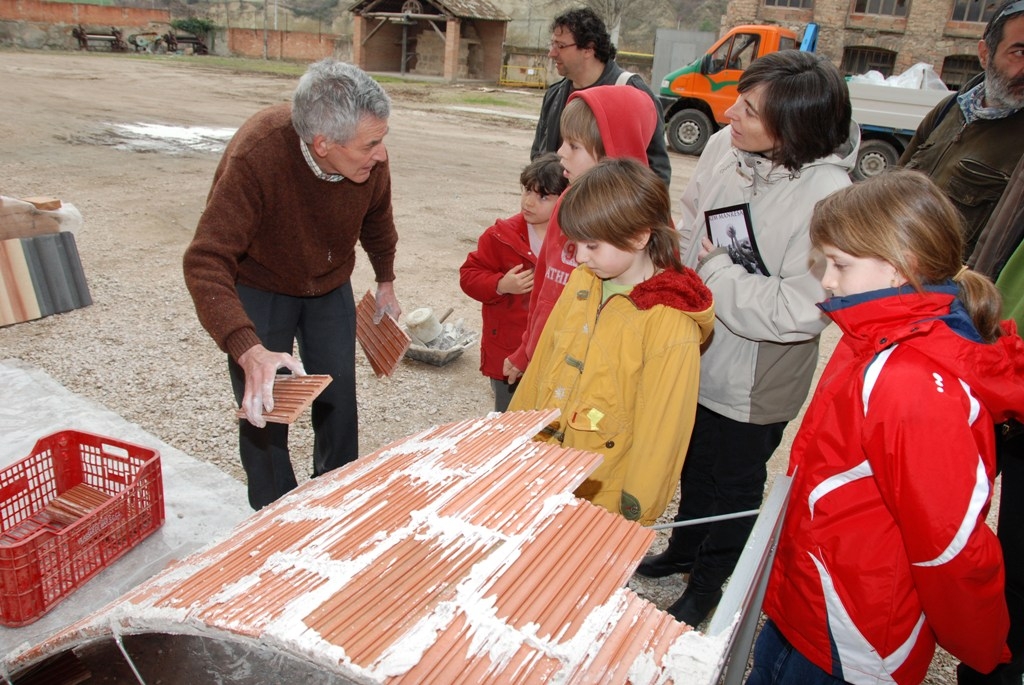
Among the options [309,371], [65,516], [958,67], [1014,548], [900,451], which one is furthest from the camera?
[958,67]

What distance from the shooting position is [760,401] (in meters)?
2.45

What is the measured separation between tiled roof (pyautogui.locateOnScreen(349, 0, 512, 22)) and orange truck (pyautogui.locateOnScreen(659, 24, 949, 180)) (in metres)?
17.0

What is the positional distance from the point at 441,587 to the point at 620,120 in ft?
6.33

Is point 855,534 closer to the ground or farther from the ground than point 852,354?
closer to the ground

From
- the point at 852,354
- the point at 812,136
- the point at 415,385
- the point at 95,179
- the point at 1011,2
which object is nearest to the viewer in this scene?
the point at 852,354

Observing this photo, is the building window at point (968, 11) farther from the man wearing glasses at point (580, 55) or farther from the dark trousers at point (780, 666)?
the dark trousers at point (780, 666)

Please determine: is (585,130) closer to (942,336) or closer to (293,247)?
(293,247)

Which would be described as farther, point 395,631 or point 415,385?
point 415,385

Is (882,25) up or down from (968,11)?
down

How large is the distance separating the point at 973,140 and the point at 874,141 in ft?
37.7

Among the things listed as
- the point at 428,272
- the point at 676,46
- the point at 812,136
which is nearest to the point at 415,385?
the point at 428,272

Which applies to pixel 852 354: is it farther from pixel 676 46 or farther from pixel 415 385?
pixel 676 46

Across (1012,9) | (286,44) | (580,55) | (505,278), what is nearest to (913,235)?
(1012,9)

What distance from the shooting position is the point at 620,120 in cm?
274
